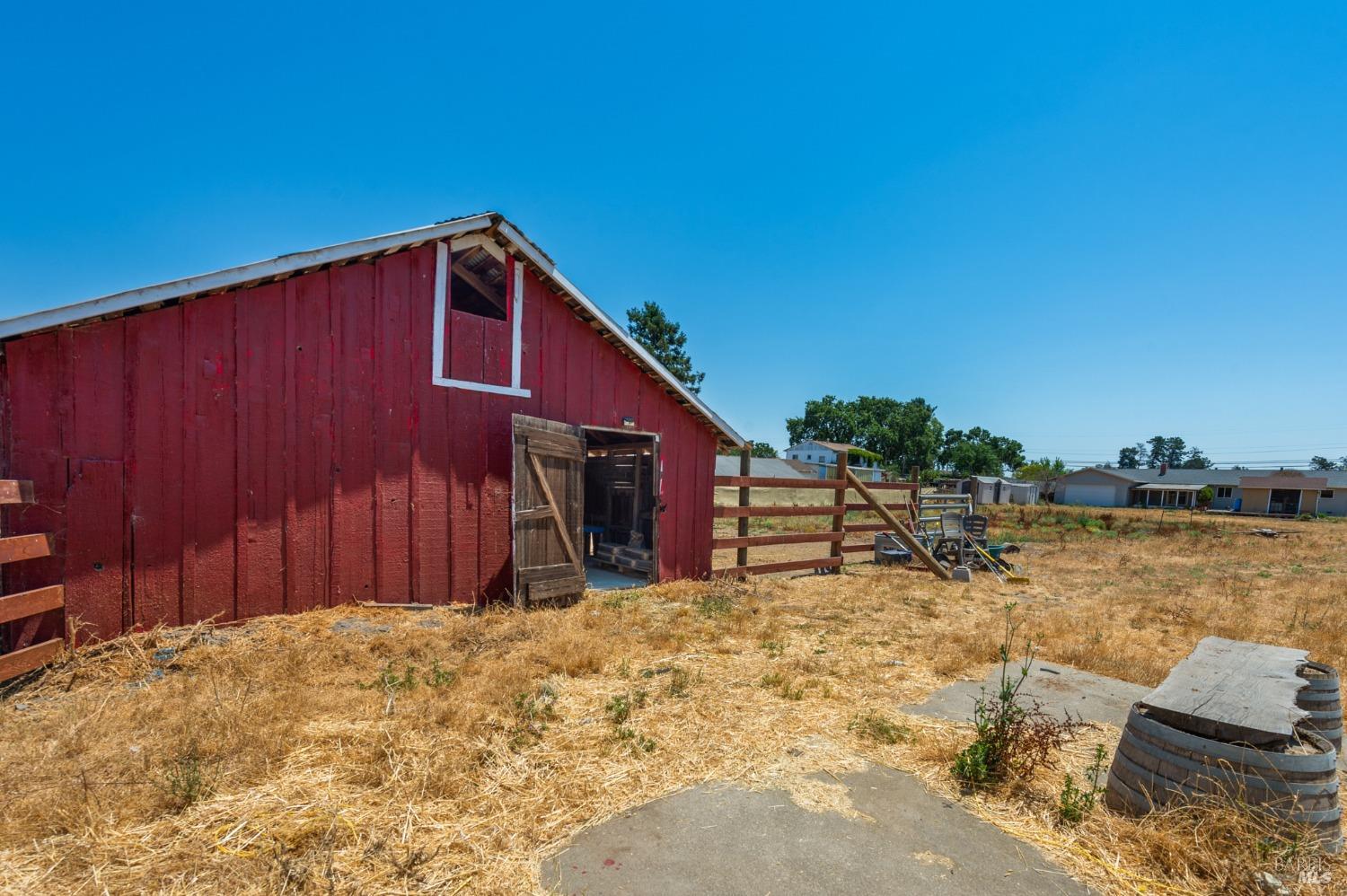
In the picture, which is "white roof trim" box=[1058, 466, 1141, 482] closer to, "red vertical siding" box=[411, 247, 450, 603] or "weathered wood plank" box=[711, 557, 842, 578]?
"weathered wood plank" box=[711, 557, 842, 578]

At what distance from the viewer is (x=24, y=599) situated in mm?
4566

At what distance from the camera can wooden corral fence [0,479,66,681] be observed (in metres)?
4.41

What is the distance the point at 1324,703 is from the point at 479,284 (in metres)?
8.63

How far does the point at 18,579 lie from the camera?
485cm

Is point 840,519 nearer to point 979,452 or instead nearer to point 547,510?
point 547,510

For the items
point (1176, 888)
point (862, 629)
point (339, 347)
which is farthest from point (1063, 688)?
point (339, 347)

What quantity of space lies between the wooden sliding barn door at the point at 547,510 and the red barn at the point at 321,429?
1.2 inches

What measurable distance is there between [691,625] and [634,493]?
12.7 feet

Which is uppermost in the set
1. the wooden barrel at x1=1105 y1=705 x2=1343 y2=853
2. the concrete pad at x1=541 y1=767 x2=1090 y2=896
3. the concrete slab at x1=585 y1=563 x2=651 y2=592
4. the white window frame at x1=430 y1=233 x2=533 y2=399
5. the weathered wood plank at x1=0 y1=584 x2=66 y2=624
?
the white window frame at x1=430 y1=233 x2=533 y2=399

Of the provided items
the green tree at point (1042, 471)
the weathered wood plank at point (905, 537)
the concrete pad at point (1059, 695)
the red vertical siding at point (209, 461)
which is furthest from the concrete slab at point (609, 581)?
Answer: the green tree at point (1042, 471)

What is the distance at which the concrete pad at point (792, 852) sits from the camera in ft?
8.30

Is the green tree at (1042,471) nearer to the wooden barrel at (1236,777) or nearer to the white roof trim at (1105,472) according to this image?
the white roof trim at (1105,472)

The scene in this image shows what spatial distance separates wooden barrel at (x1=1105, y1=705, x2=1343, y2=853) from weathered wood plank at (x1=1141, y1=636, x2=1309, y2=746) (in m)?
0.06

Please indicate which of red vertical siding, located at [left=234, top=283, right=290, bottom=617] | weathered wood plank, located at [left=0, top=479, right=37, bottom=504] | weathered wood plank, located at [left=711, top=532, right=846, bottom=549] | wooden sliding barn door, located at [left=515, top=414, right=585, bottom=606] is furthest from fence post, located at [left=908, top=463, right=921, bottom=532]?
weathered wood plank, located at [left=0, top=479, right=37, bottom=504]
